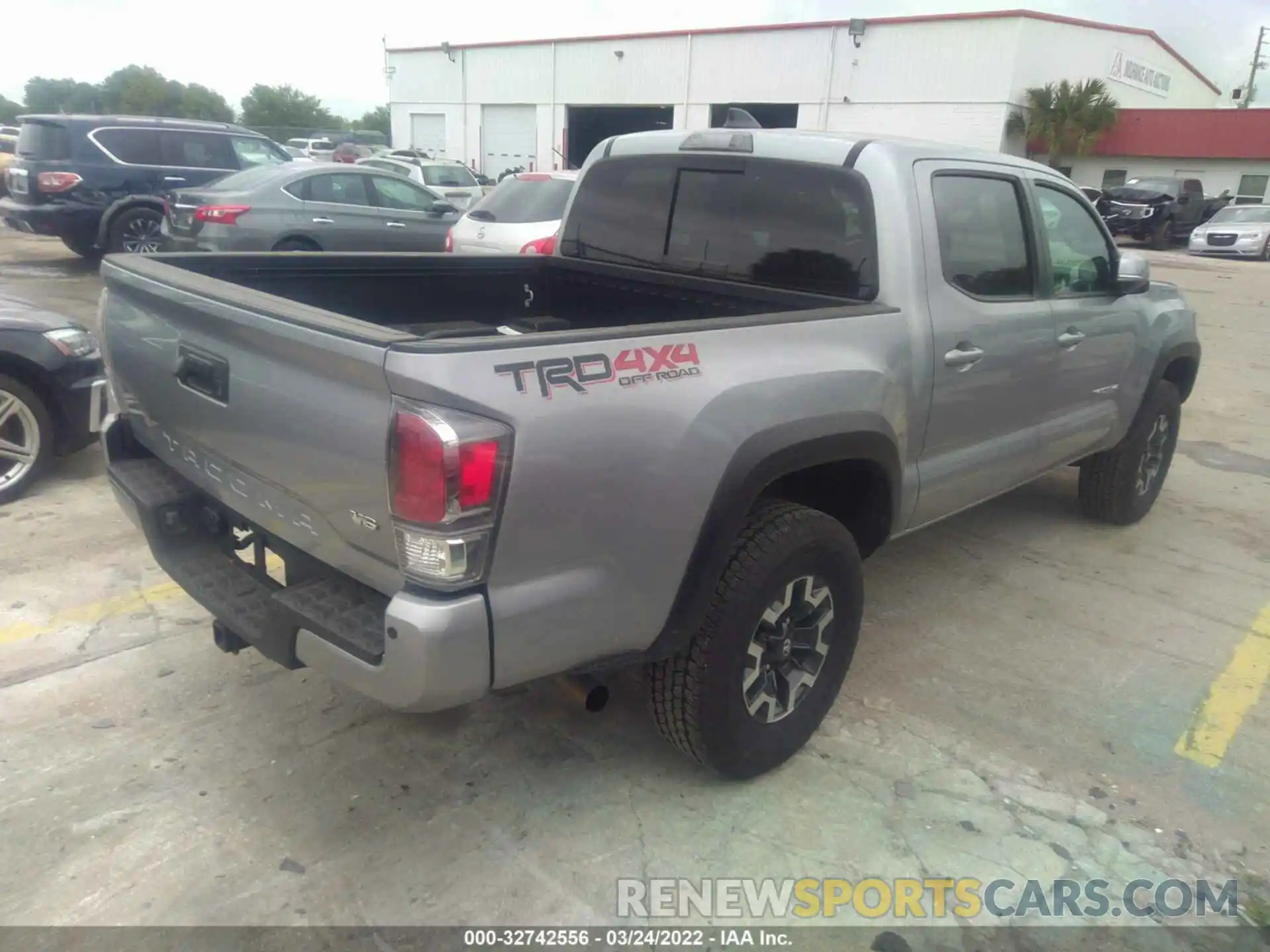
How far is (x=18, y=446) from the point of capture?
489 cm

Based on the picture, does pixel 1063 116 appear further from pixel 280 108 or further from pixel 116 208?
pixel 280 108

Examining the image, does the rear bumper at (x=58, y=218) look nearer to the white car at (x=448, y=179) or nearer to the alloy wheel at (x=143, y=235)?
the alloy wheel at (x=143, y=235)

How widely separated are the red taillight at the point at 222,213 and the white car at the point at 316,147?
78.7ft

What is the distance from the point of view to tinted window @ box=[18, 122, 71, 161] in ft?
37.4

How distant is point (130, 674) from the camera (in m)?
3.39

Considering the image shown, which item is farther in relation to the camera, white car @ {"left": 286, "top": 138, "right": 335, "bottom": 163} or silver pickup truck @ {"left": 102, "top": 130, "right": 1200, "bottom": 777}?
white car @ {"left": 286, "top": 138, "right": 335, "bottom": 163}

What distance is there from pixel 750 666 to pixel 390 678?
1.12 meters

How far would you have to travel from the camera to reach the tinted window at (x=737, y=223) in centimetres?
328

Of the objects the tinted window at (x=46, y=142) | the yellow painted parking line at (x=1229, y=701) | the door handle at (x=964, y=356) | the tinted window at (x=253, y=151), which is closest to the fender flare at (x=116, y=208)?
the tinted window at (x=46, y=142)

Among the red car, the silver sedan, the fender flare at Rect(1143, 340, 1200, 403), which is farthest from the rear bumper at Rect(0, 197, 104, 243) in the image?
the red car

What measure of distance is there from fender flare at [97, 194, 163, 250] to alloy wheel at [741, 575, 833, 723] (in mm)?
11293

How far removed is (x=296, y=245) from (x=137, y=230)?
2814mm

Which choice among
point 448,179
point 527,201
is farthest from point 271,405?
point 448,179

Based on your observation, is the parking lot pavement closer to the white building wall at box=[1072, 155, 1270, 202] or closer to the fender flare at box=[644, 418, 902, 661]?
the fender flare at box=[644, 418, 902, 661]
